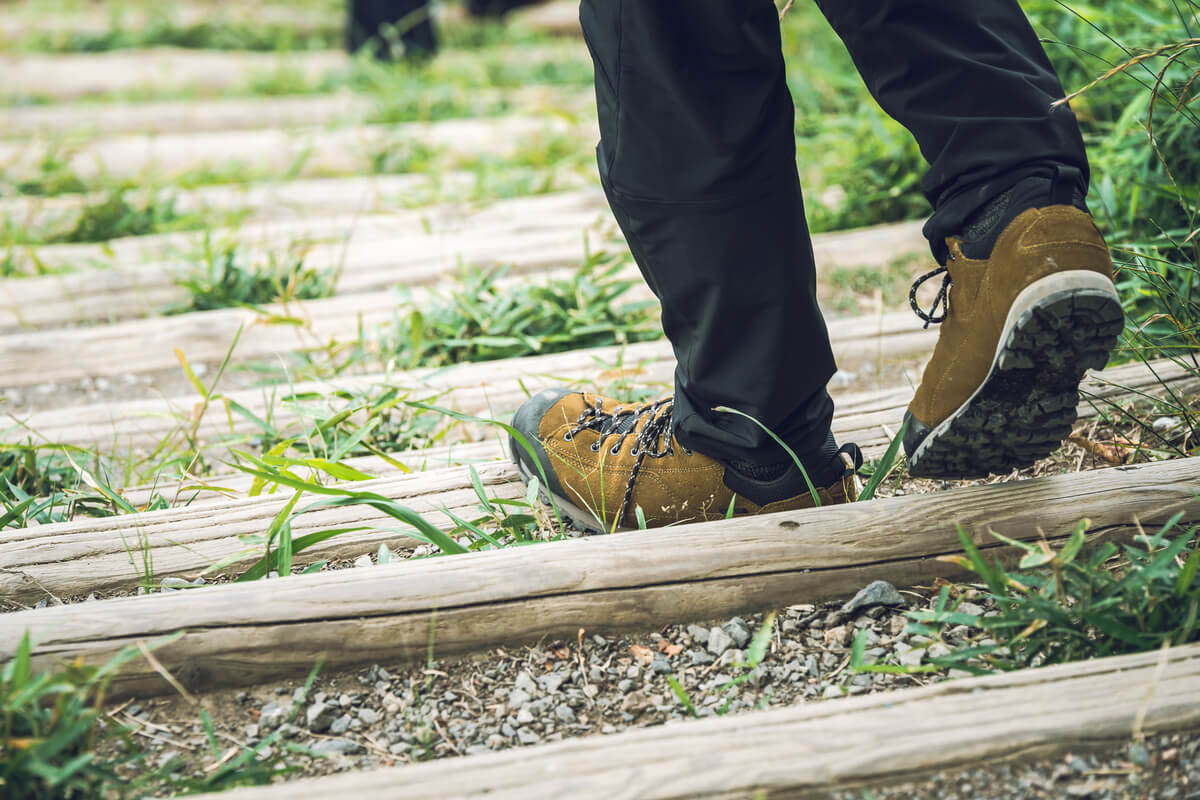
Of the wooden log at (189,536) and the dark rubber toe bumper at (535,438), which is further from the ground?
the dark rubber toe bumper at (535,438)

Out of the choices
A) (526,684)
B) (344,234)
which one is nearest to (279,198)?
(344,234)

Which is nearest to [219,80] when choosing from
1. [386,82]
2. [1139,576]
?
[386,82]

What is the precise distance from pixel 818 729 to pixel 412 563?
48 cm

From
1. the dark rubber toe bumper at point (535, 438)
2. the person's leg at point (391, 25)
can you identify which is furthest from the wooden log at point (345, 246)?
the person's leg at point (391, 25)

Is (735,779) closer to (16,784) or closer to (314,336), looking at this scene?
(16,784)

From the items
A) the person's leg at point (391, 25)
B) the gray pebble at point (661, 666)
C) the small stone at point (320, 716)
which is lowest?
the gray pebble at point (661, 666)

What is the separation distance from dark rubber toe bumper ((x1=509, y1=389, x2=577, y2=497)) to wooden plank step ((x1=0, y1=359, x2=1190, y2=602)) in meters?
0.04

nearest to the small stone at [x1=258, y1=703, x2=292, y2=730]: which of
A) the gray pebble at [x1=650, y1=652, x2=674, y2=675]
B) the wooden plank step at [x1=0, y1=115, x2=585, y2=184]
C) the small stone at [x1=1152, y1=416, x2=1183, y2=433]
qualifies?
the gray pebble at [x1=650, y1=652, x2=674, y2=675]

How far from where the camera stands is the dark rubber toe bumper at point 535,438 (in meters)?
1.27

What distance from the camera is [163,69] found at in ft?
14.6

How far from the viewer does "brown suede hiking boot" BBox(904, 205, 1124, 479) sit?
930mm

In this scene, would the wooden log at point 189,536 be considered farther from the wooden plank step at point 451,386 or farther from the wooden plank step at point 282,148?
the wooden plank step at point 282,148

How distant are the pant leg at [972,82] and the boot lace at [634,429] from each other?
18.5 inches

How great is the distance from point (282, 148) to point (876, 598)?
2.98 m
